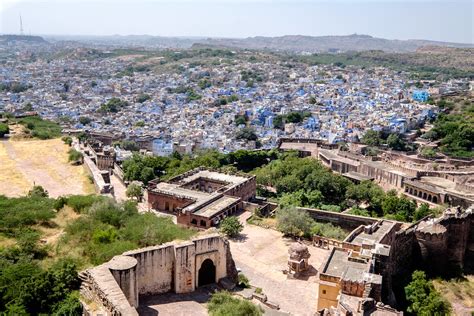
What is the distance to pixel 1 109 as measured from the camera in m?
76.1

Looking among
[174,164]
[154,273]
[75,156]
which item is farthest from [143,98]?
[154,273]

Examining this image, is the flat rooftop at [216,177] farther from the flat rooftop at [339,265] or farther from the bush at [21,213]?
the flat rooftop at [339,265]

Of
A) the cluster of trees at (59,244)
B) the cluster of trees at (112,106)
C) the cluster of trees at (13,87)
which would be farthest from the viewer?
the cluster of trees at (13,87)

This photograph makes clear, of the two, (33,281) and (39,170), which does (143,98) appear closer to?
(39,170)

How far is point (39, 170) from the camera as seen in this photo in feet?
124

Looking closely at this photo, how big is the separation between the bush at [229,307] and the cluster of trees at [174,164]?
1945 cm

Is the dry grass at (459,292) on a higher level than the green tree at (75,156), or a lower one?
lower

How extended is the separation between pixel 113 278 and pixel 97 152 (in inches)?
1176

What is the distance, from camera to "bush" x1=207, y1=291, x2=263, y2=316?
50.5 ft

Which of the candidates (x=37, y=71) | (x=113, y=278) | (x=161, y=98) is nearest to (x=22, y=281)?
(x=113, y=278)

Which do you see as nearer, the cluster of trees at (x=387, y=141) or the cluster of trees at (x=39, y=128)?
the cluster of trees at (x=39, y=128)

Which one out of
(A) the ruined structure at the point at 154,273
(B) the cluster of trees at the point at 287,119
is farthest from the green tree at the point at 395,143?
Answer: (A) the ruined structure at the point at 154,273

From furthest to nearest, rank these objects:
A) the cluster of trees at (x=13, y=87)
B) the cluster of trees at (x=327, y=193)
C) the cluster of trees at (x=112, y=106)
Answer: the cluster of trees at (x=13, y=87) < the cluster of trees at (x=112, y=106) < the cluster of trees at (x=327, y=193)

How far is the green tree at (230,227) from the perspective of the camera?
25.8 m
